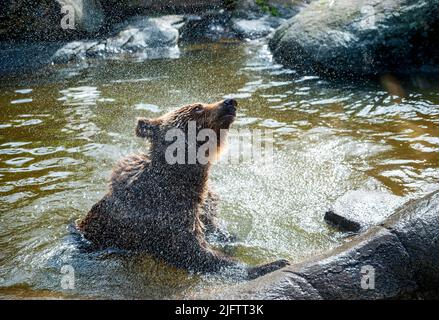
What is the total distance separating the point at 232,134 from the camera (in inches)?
291

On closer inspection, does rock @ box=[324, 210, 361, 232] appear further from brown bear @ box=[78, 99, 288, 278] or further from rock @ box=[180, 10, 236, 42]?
rock @ box=[180, 10, 236, 42]

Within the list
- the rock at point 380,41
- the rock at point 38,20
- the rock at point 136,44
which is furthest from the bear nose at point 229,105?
the rock at point 38,20

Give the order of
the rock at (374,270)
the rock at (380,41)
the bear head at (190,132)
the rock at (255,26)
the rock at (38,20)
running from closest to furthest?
the rock at (374,270) → the bear head at (190,132) → the rock at (380,41) → the rock at (38,20) → the rock at (255,26)

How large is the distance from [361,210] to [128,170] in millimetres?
2383

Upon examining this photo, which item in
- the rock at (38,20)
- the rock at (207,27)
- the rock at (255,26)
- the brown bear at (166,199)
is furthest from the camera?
the rock at (207,27)

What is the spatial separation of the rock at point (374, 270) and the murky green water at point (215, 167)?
0.69 meters

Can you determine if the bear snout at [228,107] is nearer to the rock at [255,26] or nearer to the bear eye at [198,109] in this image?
the bear eye at [198,109]

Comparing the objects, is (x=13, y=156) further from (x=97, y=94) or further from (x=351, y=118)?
(x=351, y=118)

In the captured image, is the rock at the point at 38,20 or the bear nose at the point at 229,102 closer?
the bear nose at the point at 229,102

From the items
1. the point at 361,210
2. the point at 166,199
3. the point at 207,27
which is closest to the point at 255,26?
the point at 207,27


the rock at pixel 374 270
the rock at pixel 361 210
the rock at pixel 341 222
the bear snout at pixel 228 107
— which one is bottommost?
the rock at pixel 341 222

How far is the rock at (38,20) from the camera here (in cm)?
1219

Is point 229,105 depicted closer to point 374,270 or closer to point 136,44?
point 374,270

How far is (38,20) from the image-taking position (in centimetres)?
1233
